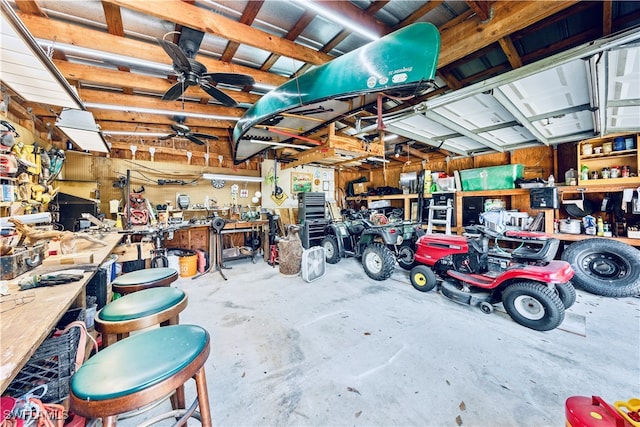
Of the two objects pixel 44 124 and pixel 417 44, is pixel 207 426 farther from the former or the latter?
pixel 44 124

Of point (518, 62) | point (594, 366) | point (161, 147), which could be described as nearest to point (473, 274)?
point (594, 366)

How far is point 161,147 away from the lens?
566 cm

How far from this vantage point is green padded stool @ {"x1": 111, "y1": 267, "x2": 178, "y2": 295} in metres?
1.67

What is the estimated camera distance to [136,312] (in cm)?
124

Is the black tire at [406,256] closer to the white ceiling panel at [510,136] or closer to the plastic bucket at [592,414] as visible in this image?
the white ceiling panel at [510,136]

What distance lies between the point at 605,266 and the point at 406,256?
A: 9.80ft

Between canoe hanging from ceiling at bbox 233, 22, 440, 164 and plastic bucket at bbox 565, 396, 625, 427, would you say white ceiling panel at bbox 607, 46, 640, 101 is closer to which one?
canoe hanging from ceiling at bbox 233, 22, 440, 164

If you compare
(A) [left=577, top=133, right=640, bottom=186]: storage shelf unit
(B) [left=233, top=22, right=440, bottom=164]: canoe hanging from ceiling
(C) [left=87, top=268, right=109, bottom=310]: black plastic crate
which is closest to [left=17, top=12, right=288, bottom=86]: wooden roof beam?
(B) [left=233, top=22, right=440, bottom=164]: canoe hanging from ceiling

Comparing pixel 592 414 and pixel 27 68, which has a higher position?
pixel 27 68

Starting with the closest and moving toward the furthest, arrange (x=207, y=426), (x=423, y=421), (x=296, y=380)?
(x=207, y=426) < (x=423, y=421) < (x=296, y=380)

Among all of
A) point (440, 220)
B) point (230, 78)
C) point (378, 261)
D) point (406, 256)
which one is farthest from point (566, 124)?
point (230, 78)

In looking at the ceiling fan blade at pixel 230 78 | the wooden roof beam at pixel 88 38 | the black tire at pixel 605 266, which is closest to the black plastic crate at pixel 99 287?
the ceiling fan blade at pixel 230 78

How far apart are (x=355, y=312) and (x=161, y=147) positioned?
5917mm

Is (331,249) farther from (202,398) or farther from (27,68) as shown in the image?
(27,68)
